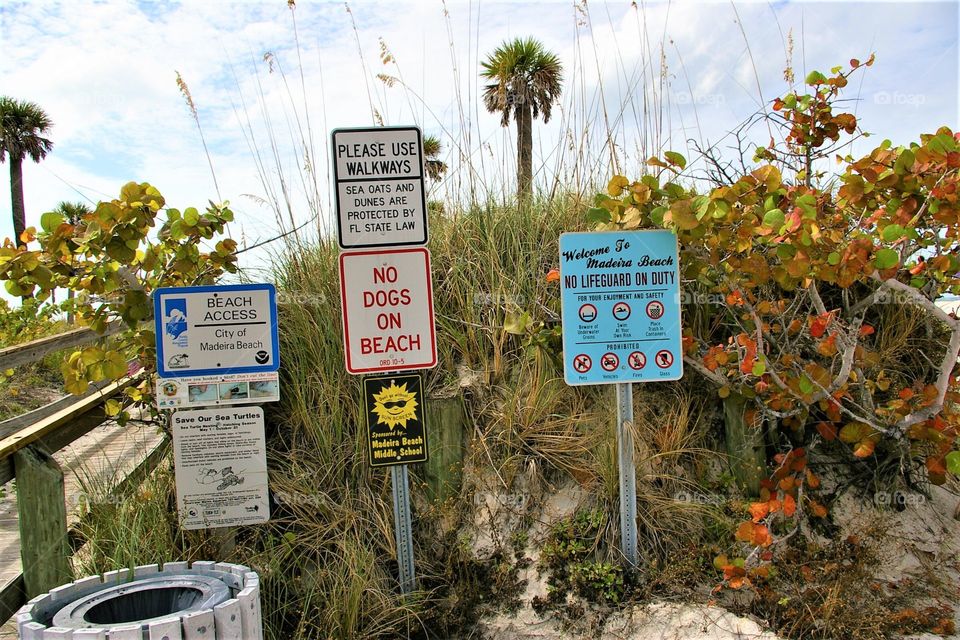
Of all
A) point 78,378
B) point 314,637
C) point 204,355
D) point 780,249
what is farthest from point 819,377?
point 78,378

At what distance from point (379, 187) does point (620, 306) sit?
145cm

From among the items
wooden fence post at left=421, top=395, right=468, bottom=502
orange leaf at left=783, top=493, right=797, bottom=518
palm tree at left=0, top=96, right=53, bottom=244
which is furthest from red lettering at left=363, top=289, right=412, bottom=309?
palm tree at left=0, top=96, right=53, bottom=244

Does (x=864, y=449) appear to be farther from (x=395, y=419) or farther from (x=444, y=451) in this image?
(x=395, y=419)

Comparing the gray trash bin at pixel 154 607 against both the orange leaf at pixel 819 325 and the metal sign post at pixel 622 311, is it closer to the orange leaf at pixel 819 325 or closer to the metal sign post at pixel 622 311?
the metal sign post at pixel 622 311

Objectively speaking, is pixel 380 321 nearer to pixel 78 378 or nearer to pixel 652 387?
pixel 78 378

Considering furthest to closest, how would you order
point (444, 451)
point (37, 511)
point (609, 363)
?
point (444, 451) → point (609, 363) → point (37, 511)

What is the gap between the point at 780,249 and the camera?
11.3 ft

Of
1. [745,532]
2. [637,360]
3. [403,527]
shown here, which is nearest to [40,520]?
[403,527]

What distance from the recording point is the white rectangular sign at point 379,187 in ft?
11.8

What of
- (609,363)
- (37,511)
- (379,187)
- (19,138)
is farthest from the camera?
(19,138)

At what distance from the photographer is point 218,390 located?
12.2 ft

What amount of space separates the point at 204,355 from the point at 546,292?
7.30 feet

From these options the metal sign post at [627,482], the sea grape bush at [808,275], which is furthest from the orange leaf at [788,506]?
the metal sign post at [627,482]

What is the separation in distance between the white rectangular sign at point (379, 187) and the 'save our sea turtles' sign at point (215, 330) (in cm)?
63
